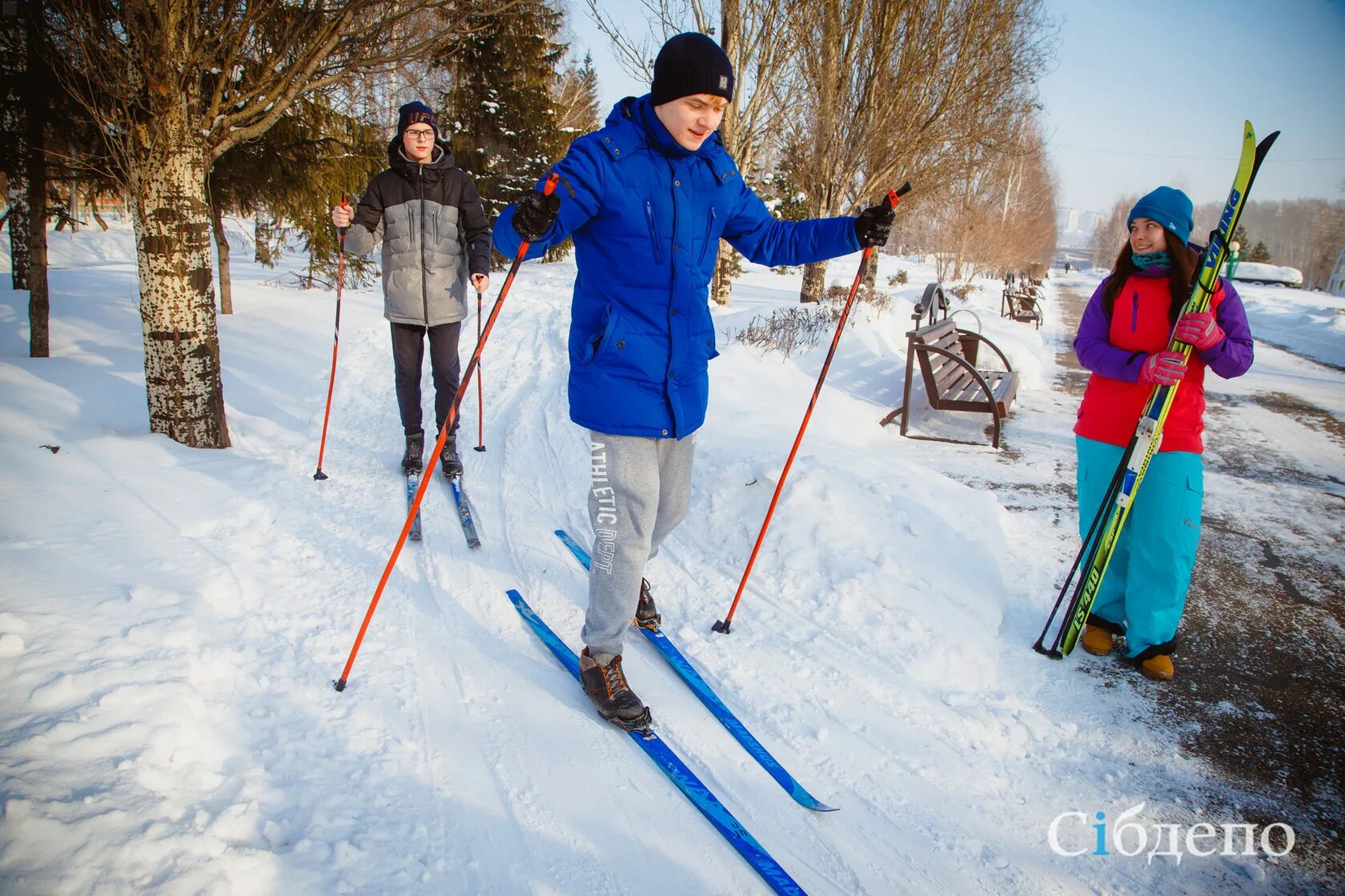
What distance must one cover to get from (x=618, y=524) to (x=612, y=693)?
2.05 feet

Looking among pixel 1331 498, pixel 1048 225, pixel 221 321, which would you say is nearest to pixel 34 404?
pixel 221 321

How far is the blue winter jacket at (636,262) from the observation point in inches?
89.4

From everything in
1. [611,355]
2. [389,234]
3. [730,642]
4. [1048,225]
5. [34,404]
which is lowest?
[730,642]

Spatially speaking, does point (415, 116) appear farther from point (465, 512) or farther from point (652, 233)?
point (652, 233)

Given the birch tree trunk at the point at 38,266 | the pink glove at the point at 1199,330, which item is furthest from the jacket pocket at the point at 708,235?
the birch tree trunk at the point at 38,266

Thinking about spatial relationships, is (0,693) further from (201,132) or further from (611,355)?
(201,132)

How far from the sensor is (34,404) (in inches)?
175

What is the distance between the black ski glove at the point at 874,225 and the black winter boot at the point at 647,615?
1766mm

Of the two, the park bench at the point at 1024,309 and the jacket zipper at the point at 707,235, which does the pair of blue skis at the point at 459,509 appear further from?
the park bench at the point at 1024,309

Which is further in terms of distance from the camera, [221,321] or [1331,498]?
[221,321]

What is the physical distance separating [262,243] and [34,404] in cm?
941

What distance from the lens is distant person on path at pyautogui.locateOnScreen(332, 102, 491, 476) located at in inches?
163

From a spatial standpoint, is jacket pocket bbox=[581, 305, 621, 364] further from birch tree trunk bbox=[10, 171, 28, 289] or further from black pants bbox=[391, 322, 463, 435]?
birch tree trunk bbox=[10, 171, 28, 289]

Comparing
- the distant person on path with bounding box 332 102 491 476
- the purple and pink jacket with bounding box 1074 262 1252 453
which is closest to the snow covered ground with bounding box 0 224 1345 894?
the distant person on path with bounding box 332 102 491 476
